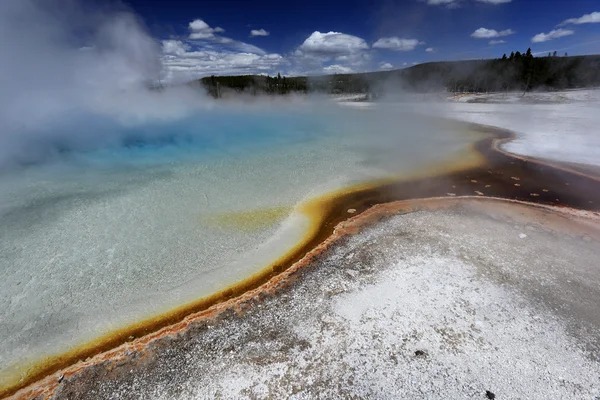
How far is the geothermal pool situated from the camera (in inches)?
142

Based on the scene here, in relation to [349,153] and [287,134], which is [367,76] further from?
[349,153]

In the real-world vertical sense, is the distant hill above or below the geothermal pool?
above

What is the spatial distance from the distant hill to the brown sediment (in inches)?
1278

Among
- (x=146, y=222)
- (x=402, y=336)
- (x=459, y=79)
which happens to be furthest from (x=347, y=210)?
(x=459, y=79)

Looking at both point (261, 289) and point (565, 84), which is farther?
point (565, 84)

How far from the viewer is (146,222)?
566cm

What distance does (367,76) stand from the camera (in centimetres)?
5997

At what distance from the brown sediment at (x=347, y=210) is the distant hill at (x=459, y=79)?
3246 centimetres

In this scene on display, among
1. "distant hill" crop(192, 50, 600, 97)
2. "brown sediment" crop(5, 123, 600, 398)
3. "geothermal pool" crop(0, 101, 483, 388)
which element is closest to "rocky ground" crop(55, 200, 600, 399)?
"brown sediment" crop(5, 123, 600, 398)

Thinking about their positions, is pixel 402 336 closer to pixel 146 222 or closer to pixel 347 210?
pixel 347 210

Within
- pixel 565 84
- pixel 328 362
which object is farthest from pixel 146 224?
pixel 565 84

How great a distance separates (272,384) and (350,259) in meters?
2.09

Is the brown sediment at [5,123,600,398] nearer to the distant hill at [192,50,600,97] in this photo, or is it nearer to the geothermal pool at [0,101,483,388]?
the geothermal pool at [0,101,483,388]

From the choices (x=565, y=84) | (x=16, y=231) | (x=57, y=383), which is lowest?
(x=57, y=383)
